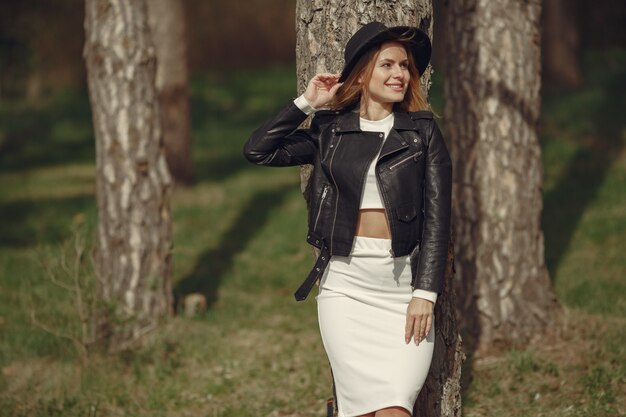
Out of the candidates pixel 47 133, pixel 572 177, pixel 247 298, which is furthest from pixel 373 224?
pixel 47 133

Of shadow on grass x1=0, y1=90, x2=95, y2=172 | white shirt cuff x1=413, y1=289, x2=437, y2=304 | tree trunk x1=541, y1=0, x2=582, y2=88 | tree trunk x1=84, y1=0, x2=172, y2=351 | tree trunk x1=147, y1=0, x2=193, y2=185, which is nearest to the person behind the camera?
white shirt cuff x1=413, y1=289, x2=437, y2=304

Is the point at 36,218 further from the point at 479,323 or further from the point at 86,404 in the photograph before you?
the point at 479,323

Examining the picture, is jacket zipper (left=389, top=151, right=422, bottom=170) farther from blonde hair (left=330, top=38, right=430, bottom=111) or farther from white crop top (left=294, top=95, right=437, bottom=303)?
blonde hair (left=330, top=38, right=430, bottom=111)

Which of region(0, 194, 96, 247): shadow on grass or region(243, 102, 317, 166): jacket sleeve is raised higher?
region(243, 102, 317, 166): jacket sleeve

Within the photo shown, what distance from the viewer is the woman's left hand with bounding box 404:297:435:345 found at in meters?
4.07

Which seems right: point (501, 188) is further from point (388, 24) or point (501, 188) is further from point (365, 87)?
point (365, 87)

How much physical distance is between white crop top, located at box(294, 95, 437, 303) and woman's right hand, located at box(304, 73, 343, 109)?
29 mm

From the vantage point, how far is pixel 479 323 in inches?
265

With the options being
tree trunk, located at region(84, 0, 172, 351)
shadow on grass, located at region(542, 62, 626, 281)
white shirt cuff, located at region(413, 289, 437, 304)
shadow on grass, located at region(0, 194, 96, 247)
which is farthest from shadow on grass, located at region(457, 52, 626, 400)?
shadow on grass, located at region(0, 194, 96, 247)

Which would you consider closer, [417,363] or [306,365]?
[417,363]

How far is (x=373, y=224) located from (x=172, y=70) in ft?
27.1

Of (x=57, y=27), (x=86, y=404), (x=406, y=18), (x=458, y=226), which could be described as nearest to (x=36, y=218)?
(x=86, y=404)

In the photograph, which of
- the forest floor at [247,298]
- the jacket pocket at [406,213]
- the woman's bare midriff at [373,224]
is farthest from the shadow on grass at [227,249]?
the jacket pocket at [406,213]

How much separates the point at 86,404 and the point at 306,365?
5.13ft
